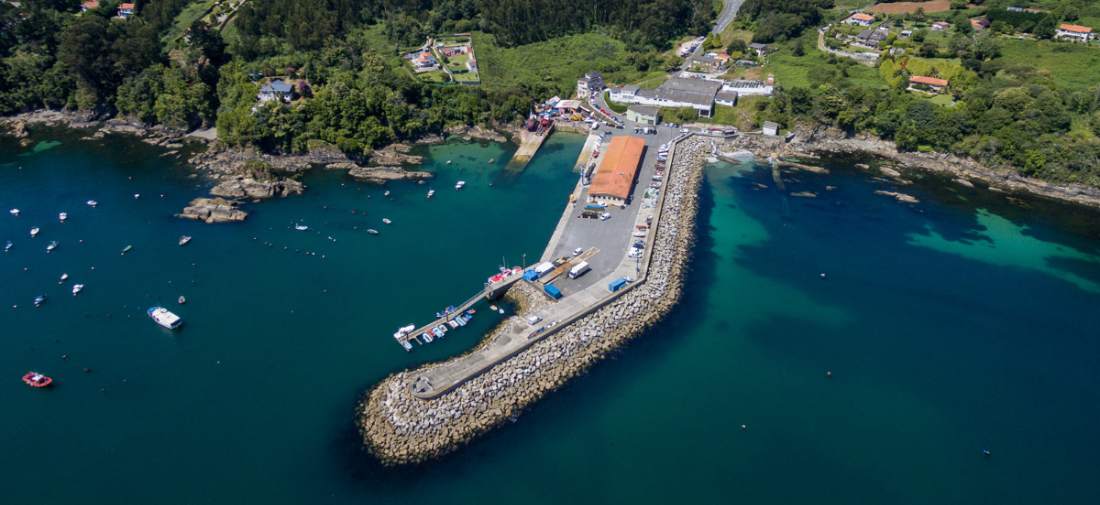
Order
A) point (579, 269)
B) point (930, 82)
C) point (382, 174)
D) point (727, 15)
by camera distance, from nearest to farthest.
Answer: point (579, 269)
point (382, 174)
point (930, 82)
point (727, 15)

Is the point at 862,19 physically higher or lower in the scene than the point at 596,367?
higher

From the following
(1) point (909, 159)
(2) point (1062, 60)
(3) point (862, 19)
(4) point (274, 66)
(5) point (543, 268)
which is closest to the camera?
(5) point (543, 268)

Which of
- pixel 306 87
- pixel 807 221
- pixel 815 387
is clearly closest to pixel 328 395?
pixel 815 387

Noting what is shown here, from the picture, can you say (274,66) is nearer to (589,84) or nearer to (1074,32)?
(589,84)

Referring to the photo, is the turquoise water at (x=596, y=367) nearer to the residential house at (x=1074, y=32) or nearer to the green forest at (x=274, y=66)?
the green forest at (x=274, y=66)

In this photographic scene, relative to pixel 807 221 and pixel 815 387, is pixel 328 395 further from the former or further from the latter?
pixel 807 221

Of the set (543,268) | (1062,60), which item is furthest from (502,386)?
(1062,60)
